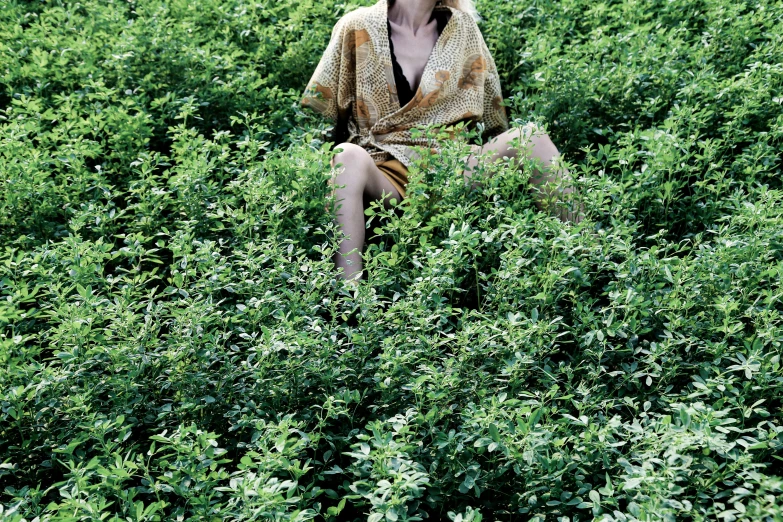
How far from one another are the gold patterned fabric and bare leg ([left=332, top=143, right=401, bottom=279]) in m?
0.37

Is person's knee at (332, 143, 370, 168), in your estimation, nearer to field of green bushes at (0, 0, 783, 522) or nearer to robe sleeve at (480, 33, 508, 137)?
field of green bushes at (0, 0, 783, 522)

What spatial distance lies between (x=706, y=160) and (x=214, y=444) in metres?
2.55

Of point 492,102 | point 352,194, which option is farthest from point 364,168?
point 492,102

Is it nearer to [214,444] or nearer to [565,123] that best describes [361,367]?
[214,444]

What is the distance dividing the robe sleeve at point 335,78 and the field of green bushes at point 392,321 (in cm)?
14

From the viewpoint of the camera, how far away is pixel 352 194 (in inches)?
141

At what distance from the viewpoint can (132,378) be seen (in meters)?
2.69

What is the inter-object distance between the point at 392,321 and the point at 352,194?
81 centimetres

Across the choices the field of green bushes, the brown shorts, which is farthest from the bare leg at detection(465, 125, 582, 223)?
the brown shorts

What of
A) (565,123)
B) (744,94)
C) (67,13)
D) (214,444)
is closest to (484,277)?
(214,444)

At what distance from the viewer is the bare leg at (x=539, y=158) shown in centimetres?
356

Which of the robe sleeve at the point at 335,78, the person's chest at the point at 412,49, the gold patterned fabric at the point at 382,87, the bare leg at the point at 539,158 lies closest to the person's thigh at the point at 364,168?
the gold patterned fabric at the point at 382,87

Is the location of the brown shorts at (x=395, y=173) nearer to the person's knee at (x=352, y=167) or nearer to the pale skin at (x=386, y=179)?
the pale skin at (x=386, y=179)

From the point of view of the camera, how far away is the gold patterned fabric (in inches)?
164
